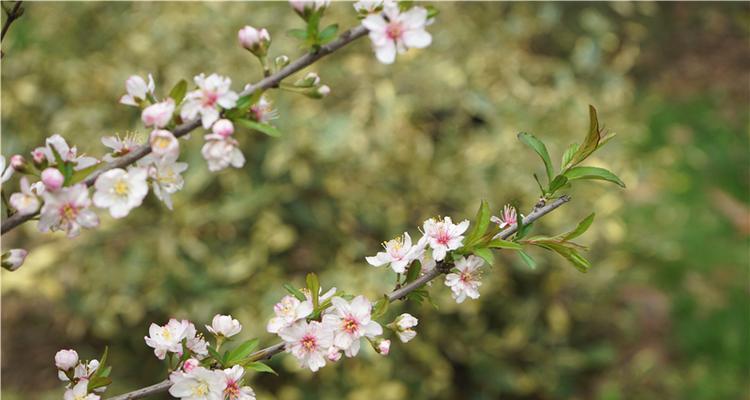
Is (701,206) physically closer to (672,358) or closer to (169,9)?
(672,358)

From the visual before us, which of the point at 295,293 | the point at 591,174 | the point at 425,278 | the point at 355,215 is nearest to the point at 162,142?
the point at 295,293

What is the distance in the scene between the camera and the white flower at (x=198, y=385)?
94 centimetres

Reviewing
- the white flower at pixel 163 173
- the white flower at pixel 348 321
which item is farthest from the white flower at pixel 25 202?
the white flower at pixel 348 321

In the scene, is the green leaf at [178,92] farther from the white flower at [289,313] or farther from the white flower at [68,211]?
the white flower at [289,313]

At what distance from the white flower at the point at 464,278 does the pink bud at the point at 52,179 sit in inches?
18.6

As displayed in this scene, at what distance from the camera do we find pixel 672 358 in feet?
12.6

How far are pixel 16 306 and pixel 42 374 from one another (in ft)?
1.12

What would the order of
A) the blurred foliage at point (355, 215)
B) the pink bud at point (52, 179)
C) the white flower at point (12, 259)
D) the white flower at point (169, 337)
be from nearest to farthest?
1. the pink bud at point (52, 179)
2. the white flower at point (12, 259)
3. the white flower at point (169, 337)
4. the blurred foliage at point (355, 215)

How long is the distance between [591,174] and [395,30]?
0.30 m

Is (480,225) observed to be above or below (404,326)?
above

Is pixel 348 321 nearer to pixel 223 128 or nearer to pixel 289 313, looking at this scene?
pixel 289 313


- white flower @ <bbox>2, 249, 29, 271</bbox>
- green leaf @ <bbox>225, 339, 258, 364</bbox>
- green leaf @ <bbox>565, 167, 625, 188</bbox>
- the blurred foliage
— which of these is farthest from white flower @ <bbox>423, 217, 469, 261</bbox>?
the blurred foliage

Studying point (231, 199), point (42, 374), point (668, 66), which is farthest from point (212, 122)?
point (668, 66)

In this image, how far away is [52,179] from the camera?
0.81 m
